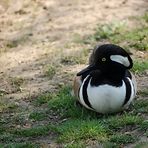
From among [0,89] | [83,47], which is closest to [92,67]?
[0,89]

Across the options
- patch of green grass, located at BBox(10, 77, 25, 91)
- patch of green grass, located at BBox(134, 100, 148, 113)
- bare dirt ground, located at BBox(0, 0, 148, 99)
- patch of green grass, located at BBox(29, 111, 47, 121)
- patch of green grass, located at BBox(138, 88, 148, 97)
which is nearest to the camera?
patch of green grass, located at BBox(134, 100, 148, 113)

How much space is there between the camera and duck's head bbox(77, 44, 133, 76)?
18.1 ft

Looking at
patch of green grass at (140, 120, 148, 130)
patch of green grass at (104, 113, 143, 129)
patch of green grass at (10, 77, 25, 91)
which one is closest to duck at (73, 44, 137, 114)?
patch of green grass at (104, 113, 143, 129)

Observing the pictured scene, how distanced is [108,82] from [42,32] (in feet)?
11.6

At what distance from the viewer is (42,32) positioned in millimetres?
8914

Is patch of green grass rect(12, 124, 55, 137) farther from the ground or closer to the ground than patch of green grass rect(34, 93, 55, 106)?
farther from the ground

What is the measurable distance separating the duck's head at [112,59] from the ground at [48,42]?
22.3 inches

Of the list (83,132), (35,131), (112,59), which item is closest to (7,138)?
(35,131)

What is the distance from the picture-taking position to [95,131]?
540 centimetres

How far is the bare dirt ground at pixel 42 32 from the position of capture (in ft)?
23.9

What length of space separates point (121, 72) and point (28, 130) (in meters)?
1.06

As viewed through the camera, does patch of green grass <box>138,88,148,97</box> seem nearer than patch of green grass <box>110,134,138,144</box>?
No

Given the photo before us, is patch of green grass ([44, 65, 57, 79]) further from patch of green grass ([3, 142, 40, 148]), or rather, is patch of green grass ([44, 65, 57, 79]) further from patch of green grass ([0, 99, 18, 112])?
patch of green grass ([3, 142, 40, 148])

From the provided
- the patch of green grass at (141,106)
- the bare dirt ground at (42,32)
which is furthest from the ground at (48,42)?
the patch of green grass at (141,106)
